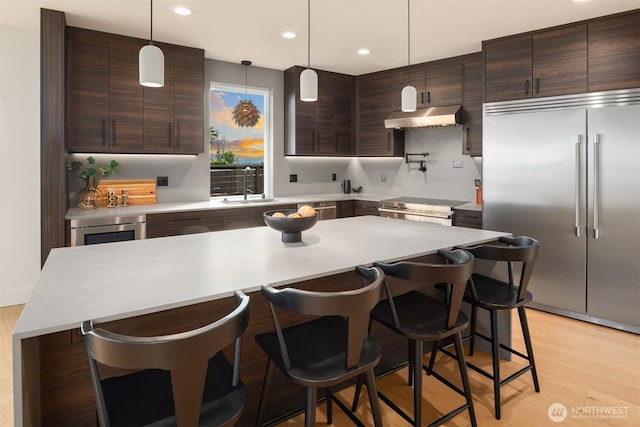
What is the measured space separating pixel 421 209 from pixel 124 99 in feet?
10.5

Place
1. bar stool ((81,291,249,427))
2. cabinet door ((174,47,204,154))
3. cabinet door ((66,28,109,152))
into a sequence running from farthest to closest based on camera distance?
cabinet door ((174,47,204,154))
cabinet door ((66,28,109,152))
bar stool ((81,291,249,427))

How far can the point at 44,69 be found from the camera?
3.22 m

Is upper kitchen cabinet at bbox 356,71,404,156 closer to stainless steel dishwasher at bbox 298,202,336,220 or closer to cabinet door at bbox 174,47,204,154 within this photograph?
stainless steel dishwasher at bbox 298,202,336,220

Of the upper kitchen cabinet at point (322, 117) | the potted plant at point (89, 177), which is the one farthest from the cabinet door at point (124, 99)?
the upper kitchen cabinet at point (322, 117)

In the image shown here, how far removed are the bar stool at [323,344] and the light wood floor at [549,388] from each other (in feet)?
2.03

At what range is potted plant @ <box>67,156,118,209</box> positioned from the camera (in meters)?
3.80

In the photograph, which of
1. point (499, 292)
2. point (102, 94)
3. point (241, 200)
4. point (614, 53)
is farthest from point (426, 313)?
point (102, 94)

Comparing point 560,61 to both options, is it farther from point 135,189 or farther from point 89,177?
point 89,177

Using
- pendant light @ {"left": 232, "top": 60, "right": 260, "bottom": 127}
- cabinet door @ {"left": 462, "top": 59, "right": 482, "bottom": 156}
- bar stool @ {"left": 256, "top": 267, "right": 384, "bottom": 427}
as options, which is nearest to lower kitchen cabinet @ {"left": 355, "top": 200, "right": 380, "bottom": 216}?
cabinet door @ {"left": 462, "top": 59, "right": 482, "bottom": 156}

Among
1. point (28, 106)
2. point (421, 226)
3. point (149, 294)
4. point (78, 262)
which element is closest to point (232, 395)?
point (149, 294)

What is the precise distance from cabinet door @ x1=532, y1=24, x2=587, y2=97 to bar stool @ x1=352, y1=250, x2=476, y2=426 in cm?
237

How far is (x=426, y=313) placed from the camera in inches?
78.1

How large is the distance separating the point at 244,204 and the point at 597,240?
10.7 ft

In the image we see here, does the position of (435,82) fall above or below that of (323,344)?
above
